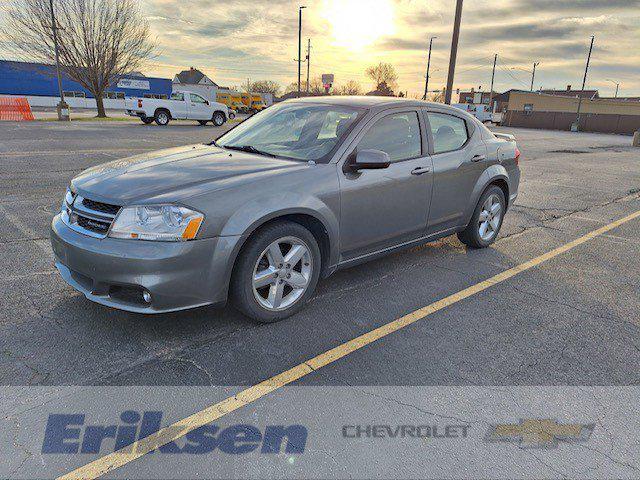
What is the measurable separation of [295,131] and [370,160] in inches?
38.7

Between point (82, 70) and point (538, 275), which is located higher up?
point (82, 70)

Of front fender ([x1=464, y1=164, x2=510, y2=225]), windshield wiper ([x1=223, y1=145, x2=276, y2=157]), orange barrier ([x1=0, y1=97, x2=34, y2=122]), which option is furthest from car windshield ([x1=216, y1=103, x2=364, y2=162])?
orange barrier ([x1=0, y1=97, x2=34, y2=122])

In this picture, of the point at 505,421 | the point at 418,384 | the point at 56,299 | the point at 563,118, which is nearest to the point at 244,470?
the point at 418,384

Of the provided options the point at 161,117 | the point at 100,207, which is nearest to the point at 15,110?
the point at 161,117

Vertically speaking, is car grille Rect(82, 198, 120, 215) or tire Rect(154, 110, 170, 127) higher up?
car grille Rect(82, 198, 120, 215)

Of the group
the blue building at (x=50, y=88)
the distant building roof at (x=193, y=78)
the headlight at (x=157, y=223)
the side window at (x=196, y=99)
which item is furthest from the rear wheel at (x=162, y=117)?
the distant building roof at (x=193, y=78)

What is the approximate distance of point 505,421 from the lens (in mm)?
2566

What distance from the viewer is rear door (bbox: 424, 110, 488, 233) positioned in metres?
4.58

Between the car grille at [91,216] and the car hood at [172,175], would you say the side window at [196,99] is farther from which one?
the car grille at [91,216]

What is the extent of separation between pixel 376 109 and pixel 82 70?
32955 millimetres

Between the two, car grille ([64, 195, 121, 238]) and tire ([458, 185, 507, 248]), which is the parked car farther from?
tire ([458, 185, 507, 248])

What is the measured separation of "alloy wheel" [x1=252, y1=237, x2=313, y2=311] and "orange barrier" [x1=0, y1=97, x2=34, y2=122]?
95.7 ft

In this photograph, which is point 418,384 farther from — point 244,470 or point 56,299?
point 56,299

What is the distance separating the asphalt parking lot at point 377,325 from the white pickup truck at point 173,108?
73.5 feet
